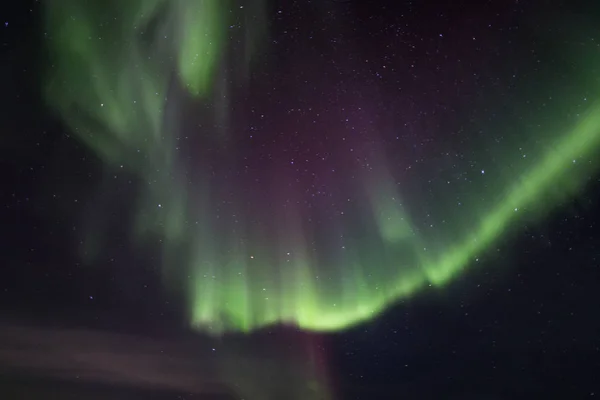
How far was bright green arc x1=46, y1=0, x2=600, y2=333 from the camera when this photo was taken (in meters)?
1.08

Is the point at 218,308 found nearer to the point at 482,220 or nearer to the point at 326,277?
the point at 326,277

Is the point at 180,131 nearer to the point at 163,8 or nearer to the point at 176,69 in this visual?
the point at 176,69

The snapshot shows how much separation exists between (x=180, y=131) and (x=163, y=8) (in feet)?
0.93

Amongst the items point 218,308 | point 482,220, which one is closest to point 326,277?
point 218,308

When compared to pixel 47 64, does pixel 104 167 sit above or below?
below

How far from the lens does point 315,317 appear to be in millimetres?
1177

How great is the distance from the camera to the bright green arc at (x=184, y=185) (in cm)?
108

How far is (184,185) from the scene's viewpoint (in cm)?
113

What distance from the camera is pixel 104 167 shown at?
Result: 1125mm

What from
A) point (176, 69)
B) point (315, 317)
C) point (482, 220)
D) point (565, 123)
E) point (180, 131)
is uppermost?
point (176, 69)

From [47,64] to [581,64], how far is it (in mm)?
1249

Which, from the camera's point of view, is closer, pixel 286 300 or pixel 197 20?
pixel 197 20

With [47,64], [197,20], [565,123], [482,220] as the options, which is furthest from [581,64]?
[47,64]

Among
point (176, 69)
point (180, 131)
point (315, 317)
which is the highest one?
point (176, 69)
